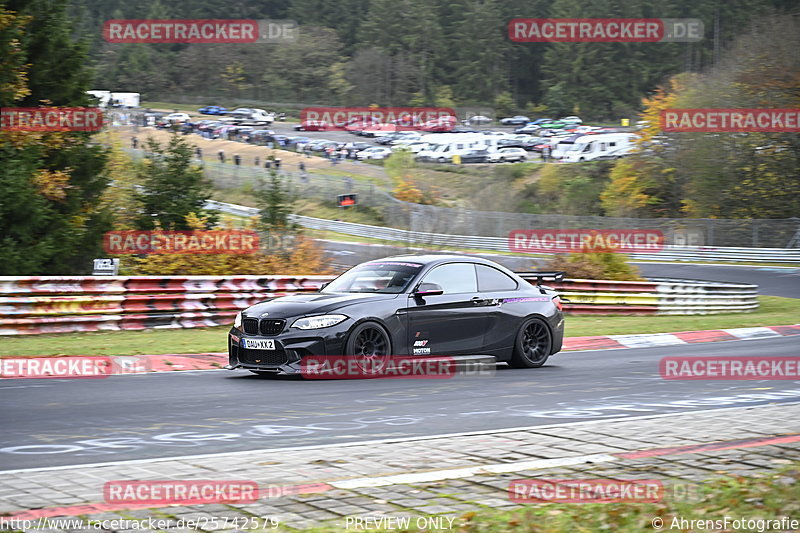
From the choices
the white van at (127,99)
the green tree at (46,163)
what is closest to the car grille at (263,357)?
the green tree at (46,163)

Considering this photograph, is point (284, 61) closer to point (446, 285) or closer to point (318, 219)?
point (318, 219)

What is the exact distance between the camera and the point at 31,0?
2406cm

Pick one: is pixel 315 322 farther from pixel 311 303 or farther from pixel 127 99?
pixel 127 99

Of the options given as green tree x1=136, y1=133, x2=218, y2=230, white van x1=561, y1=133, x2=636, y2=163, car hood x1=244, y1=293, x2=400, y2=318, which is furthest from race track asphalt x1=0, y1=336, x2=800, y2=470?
white van x1=561, y1=133, x2=636, y2=163

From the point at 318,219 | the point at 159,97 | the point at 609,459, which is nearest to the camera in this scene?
the point at 609,459

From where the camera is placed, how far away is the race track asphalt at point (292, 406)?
7.79 metres

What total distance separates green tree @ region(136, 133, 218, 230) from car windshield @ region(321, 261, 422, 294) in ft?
48.1

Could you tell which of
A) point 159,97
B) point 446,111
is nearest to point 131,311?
point 446,111

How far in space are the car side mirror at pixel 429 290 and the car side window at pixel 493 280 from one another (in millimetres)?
776

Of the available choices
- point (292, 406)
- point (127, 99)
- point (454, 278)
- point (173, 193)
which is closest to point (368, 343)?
point (454, 278)

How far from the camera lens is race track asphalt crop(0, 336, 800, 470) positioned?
25.6ft

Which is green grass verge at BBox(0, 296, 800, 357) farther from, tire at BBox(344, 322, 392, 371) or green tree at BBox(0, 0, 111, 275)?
green tree at BBox(0, 0, 111, 275)

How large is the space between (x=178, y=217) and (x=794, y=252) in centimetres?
3255

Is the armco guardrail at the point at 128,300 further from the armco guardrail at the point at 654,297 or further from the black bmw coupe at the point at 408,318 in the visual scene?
the armco guardrail at the point at 654,297
